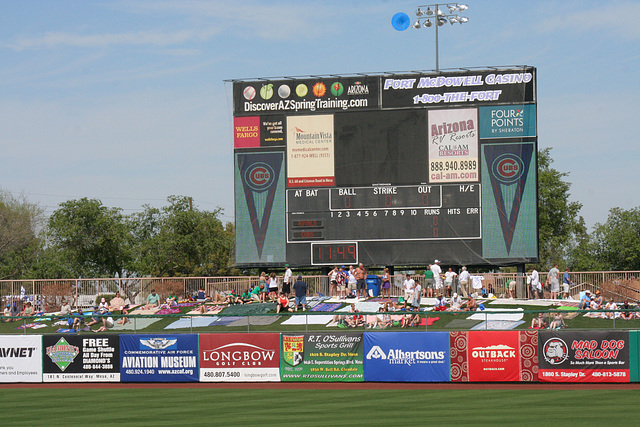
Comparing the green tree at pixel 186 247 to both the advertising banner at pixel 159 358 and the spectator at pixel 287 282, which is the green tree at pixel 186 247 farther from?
the advertising banner at pixel 159 358

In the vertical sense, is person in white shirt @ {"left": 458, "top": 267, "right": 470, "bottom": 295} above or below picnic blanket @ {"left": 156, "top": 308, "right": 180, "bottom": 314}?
above

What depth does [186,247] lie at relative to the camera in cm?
4966

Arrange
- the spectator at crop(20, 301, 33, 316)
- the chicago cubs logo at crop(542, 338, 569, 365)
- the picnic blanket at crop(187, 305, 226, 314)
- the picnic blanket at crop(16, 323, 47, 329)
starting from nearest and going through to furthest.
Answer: the chicago cubs logo at crop(542, 338, 569, 365) < the picnic blanket at crop(16, 323, 47, 329) < the picnic blanket at crop(187, 305, 226, 314) < the spectator at crop(20, 301, 33, 316)

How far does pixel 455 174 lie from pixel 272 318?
354 inches

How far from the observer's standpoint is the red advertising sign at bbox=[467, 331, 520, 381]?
17.4 meters

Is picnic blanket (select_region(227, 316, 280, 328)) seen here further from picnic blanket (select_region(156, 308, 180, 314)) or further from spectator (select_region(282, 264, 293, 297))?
picnic blanket (select_region(156, 308, 180, 314))

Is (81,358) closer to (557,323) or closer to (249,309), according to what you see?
(249,309)

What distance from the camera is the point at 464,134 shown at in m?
27.2

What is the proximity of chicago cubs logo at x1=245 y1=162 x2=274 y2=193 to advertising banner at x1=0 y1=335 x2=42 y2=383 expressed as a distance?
10514 millimetres

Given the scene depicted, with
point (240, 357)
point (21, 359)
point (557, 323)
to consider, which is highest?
point (557, 323)

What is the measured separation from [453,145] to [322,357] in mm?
11438

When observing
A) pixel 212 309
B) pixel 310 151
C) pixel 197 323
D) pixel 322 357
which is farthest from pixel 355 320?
pixel 212 309

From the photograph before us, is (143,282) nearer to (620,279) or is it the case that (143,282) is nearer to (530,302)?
(530,302)

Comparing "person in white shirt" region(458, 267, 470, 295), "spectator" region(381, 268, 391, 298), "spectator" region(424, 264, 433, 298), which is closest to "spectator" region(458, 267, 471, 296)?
"person in white shirt" region(458, 267, 470, 295)
